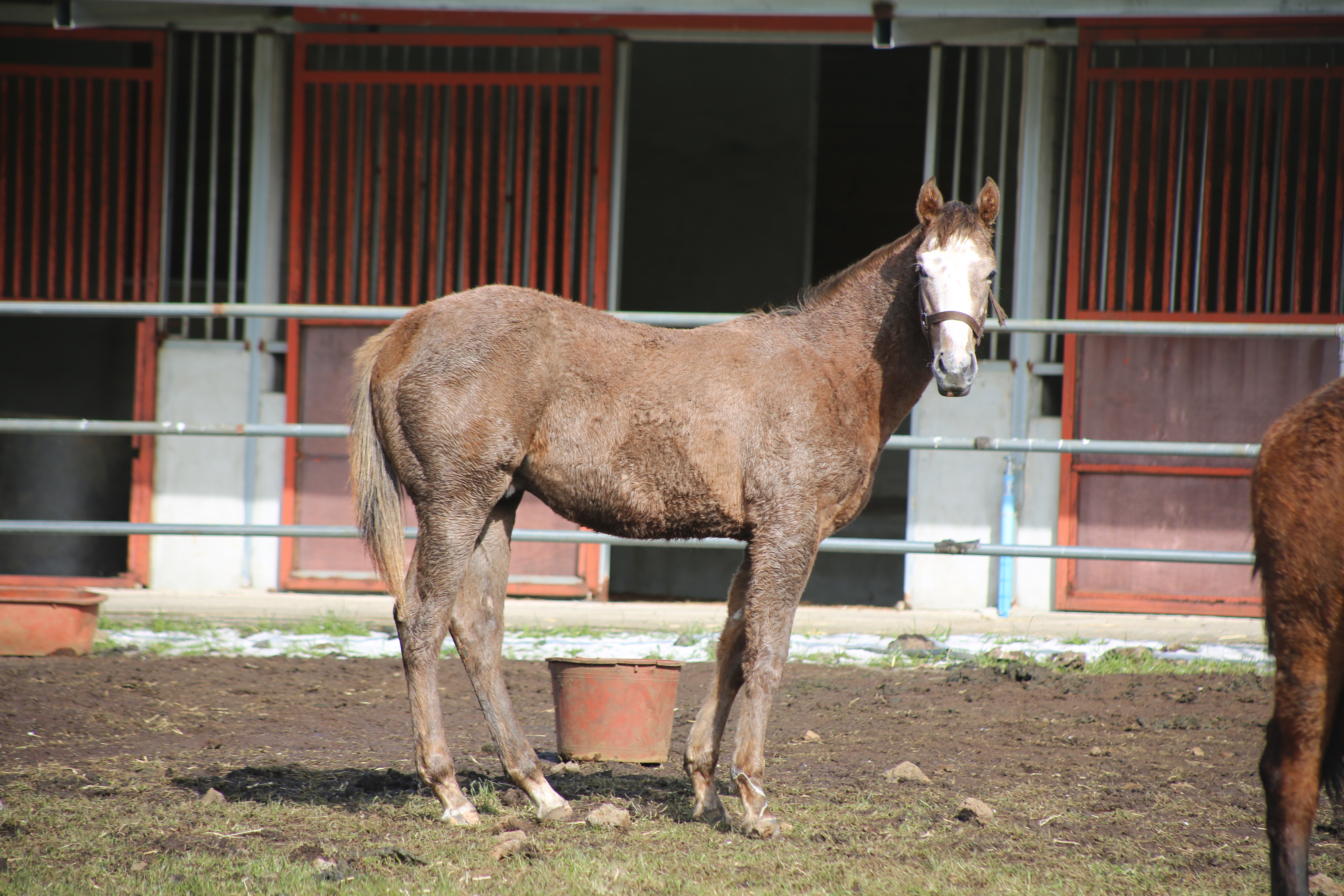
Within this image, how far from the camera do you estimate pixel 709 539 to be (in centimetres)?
528

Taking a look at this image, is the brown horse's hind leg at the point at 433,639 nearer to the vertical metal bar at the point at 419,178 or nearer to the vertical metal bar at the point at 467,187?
the vertical metal bar at the point at 467,187

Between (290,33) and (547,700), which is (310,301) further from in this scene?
(547,700)

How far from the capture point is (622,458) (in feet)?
11.0

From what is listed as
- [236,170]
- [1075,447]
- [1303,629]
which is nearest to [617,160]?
[236,170]

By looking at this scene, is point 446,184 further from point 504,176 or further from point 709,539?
point 709,539

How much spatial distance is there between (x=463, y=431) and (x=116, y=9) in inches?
202

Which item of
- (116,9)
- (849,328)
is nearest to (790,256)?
(116,9)

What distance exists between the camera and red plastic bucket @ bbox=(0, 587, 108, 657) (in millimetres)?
5414

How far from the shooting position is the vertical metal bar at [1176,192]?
6762 millimetres

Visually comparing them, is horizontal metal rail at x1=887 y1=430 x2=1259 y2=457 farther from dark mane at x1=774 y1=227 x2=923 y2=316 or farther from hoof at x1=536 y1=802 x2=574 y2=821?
hoof at x1=536 y1=802 x2=574 y2=821

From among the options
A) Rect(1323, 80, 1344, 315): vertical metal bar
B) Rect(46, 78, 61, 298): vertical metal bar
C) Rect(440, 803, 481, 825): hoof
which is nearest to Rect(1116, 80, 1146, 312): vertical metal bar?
Rect(1323, 80, 1344, 315): vertical metal bar

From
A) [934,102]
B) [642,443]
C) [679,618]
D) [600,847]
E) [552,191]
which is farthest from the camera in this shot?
[552,191]

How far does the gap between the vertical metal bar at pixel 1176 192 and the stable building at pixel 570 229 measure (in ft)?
0.11

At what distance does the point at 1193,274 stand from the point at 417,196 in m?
4.93
